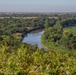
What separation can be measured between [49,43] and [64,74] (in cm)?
4189

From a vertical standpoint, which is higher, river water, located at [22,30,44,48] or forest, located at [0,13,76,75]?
forest, located at [0,13,76,75]

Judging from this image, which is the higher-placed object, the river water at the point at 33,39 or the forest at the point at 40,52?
the forest at the point at 40,52

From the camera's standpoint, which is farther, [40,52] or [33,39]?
[33,39]

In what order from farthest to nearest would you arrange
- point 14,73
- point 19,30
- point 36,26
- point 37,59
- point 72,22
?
point 72,22 → point 36,26 → point 19,30 → point 37,59 → point 14,73

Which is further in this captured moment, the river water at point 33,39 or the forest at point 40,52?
the river water at point 33,39

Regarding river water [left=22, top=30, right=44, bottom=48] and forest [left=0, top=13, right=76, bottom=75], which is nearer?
forest [left=0, top=13, right=76, bottom=75]

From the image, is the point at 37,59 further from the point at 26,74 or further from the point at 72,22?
the point at 72,22

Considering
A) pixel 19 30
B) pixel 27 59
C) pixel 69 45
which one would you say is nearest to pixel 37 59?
pixel 27 59

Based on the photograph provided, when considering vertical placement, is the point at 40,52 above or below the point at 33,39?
above

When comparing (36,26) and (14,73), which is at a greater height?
(14,73)

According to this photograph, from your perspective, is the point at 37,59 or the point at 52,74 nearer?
the point at 52,74

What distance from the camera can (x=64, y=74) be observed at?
9602 mm

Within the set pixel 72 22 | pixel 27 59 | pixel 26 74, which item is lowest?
pixel 72 22

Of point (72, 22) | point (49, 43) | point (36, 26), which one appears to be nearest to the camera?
point (49, 43)
